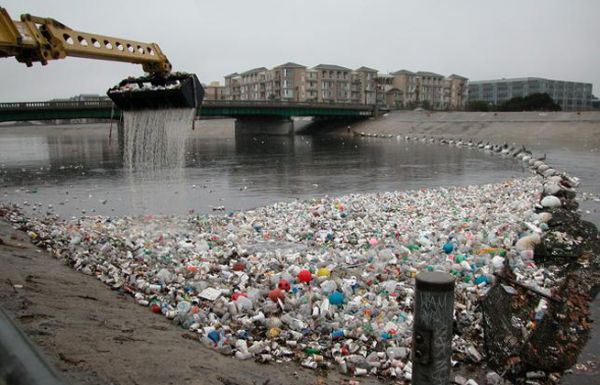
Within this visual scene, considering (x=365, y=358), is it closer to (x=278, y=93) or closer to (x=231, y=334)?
(x=231, y=334)

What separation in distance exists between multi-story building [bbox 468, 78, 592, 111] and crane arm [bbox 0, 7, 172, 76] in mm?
162412

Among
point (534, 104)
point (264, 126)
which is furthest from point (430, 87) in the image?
point (264, 126)

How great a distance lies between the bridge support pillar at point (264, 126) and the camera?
2921 inches

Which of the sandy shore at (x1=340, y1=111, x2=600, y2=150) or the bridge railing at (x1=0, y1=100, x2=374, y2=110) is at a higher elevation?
the bridge railing at (x1=0, y1=100, x2=374, y2=110)

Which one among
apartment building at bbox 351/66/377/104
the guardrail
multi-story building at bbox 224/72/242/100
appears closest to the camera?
the guardrail

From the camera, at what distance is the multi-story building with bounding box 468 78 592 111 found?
518 feet

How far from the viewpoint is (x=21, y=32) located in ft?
27.8

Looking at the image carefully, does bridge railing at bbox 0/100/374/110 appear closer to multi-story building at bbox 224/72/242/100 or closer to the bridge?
the bridge

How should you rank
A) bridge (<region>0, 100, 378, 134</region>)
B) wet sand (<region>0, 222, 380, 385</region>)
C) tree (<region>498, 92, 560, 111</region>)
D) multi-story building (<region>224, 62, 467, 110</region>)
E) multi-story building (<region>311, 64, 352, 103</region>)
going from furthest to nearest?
multi-story building (<region>311, 64, 352, 103</region>)
multi-story building (<region>224, 62, 467, 110</region>)
tree (<region>498, 92, 560, 111</region>)
bridge (<region>0, 100, 378, 134</region>)
wet sand (<region>0, 222, 380, 385</region>)

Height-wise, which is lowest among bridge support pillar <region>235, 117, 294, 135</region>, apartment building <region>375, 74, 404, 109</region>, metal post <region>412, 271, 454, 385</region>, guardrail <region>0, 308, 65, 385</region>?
metal post <region>412, 271, 454, 385</region>

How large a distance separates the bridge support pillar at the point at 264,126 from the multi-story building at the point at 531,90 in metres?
106

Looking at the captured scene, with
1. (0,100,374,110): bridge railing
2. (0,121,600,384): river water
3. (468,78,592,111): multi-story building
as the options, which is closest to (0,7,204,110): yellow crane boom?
(0,121,600,384): river water

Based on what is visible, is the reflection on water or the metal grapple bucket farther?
the reflection on water

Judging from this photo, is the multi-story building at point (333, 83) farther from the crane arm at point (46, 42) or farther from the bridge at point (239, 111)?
the crane arm at point (46, 42)
